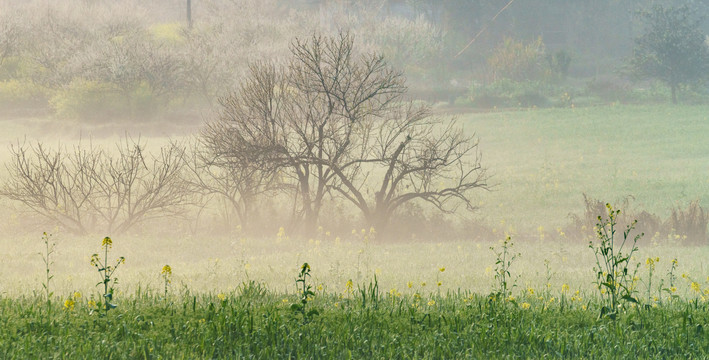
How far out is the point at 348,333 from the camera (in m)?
5.87

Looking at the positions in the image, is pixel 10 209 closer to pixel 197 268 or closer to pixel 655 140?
pixel 197 268

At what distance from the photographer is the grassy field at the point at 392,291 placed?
5.79 meters

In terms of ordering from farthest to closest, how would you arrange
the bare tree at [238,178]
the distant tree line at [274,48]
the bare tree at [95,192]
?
the distant tree line at [274,48] < the bare tree at [95,192] < the bare tree at [238,178]

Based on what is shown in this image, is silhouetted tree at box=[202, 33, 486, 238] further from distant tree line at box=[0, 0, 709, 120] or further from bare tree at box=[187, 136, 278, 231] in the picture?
distant tree line at box=[0, 0, 709, 120]

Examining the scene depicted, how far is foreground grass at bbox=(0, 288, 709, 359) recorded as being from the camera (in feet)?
18.4

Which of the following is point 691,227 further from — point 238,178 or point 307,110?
point 238,178

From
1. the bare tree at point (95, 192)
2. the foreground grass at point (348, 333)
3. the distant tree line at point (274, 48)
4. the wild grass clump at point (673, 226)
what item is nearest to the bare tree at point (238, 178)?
the bare tree at point (95, 192)

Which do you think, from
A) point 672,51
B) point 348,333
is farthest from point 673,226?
point 672,51

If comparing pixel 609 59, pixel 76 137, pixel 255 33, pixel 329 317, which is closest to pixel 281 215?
pixel 329 317

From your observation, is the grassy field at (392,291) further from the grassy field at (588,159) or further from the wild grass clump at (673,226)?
the wild grass clump at (673,226)

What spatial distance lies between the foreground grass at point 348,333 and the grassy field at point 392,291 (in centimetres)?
2

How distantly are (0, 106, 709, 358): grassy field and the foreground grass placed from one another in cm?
2

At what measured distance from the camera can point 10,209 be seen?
21.0 m

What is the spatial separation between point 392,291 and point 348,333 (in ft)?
5.70
